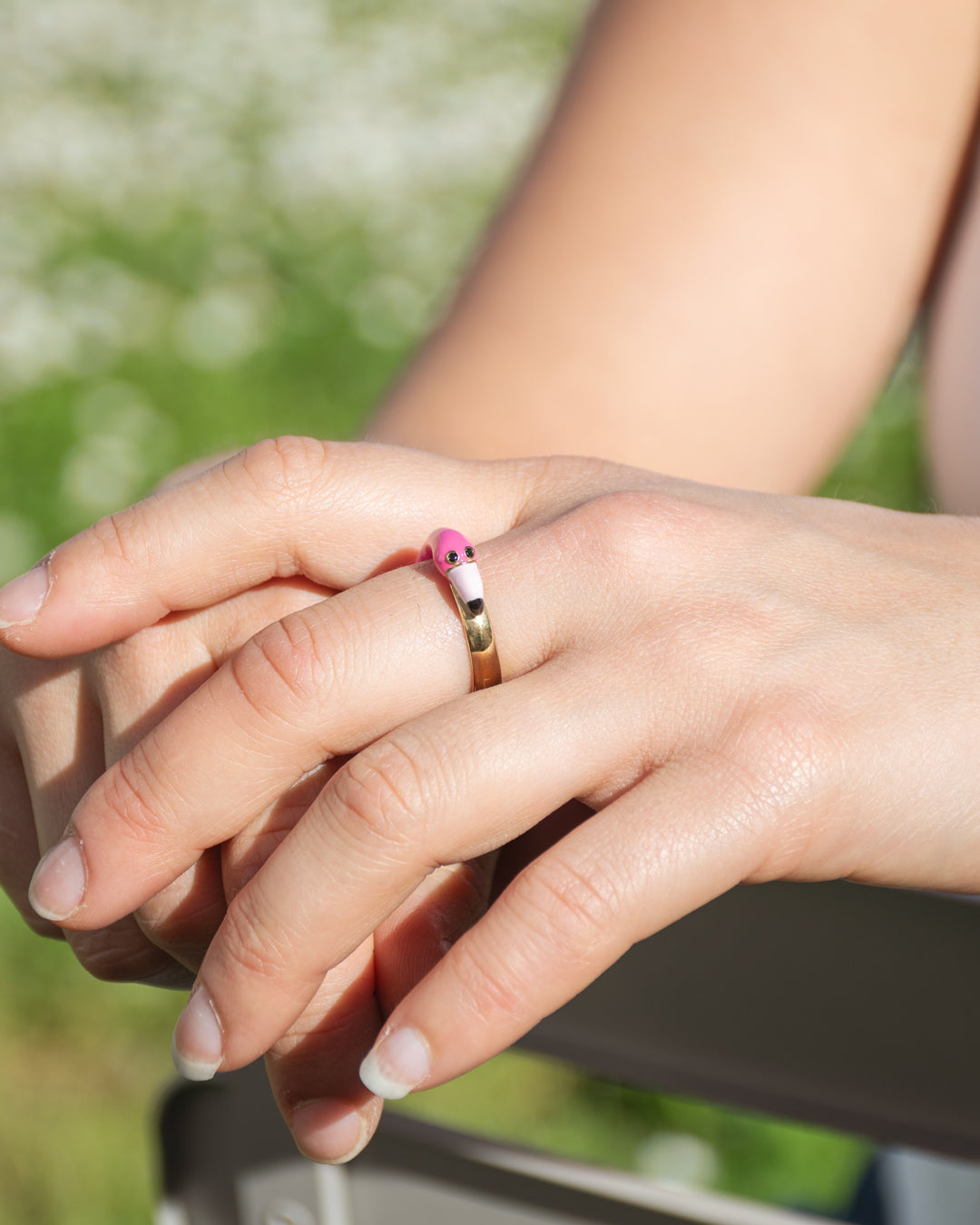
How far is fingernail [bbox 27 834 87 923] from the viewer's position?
1047mm

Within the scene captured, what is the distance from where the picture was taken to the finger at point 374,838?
97 centimetres

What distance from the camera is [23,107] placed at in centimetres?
528

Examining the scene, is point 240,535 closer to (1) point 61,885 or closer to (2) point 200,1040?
(1) point 61,885

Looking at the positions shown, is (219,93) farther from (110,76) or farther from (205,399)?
(205,399)

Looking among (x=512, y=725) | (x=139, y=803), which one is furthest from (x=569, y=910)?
(x=139, y=803)

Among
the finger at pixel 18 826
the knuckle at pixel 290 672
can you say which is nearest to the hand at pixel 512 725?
the knuckle at pixel 290 672

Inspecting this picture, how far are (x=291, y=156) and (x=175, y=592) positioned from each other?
452 cm

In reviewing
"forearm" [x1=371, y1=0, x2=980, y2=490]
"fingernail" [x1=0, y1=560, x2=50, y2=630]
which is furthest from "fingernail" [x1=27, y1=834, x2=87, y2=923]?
"forearm" [x1=371, y1=0, x2=980, y2=490]

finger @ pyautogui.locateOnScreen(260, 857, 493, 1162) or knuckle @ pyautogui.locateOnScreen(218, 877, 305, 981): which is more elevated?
knuckle @ pyautogui.locateOnScreen(218, 877, 305, 981)

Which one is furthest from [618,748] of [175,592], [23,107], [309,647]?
[23,107]

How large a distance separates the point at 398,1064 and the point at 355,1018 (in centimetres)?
18

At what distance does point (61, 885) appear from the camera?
105 centimetres

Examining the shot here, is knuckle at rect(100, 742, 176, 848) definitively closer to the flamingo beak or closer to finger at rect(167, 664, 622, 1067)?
finger at rect(167, 664, 622, 1067)

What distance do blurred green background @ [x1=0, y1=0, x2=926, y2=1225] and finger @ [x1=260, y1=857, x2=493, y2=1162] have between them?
1398 millimetres
